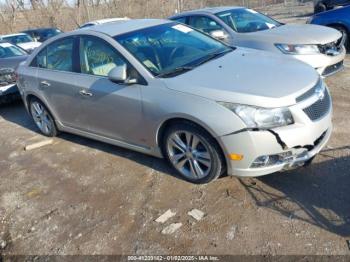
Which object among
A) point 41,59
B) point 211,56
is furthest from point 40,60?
point 211,56

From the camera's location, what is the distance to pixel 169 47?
161 inches

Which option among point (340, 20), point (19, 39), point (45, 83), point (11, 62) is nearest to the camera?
point (45, 83)

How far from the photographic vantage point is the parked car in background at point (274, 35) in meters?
5.91

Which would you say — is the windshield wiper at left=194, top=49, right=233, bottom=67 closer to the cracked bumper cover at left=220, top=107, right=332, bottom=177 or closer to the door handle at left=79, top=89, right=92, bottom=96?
the cracked bumper cover at left=220, top=107, right=332, bottom=177

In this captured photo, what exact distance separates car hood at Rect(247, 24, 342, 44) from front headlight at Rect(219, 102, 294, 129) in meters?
3.33

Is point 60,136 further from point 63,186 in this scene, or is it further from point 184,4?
point 184,4

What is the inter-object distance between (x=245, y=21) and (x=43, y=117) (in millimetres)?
4244

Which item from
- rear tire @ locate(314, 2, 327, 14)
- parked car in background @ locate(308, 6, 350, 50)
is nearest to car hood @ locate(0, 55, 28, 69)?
parked car in background @ locate(308, 6, 350, 50)

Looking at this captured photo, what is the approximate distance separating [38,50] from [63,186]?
7.53ft

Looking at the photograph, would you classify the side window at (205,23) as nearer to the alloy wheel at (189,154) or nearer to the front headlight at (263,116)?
the alloy wheel at (189,154)

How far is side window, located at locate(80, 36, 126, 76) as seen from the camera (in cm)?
401

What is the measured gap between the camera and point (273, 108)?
310cm

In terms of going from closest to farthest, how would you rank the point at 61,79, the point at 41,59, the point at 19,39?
the point at 61,79 → the point at 41,59 → the point at 19,39

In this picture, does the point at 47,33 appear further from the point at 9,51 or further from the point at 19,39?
the point at 9,51
